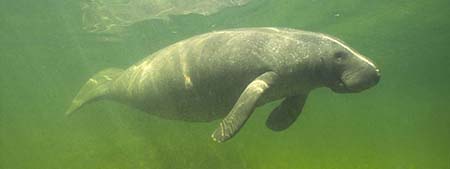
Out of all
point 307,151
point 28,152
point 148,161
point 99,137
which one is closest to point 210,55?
point 148,161

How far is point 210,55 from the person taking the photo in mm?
6387

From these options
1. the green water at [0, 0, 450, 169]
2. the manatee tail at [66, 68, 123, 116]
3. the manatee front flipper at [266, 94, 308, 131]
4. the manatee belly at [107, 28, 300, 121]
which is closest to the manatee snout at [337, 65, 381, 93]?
the manatee belly at [107, 28, 300, 121]

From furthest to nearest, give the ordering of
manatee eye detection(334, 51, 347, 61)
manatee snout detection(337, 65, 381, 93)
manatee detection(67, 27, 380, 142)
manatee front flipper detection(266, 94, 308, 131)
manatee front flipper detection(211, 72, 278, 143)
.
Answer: manatee front flipper detection(266, 94, 308, 131) < manatee eye detection(334, 51, 347, 61) < manatee detection(67, 27, 380, 142) < manatee snout detection(337, 65, 381, 93) < manatee front flipper detection(211, 72, 278, 143)

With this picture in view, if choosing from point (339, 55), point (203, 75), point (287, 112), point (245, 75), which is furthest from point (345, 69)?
point (203, 75)

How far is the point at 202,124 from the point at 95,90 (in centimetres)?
295

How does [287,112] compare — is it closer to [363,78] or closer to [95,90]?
[363,78]

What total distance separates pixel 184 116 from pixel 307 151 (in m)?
5.35

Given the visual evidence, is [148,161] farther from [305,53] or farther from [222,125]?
[305,53]

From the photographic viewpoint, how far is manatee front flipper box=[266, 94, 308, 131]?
6.74 meters

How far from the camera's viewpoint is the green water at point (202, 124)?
9609mm

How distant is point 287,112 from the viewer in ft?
22.4

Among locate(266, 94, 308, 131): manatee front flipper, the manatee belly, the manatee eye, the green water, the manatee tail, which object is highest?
the manatee eye

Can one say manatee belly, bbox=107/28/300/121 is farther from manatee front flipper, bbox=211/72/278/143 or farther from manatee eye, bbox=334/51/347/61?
manatee eye, bbox=334/51/347/61

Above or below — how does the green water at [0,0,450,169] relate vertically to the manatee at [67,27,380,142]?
below
